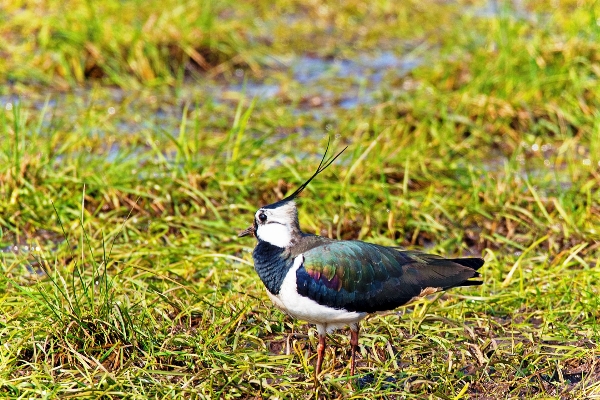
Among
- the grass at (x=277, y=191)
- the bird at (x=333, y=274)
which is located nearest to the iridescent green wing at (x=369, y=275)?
the bird at (x=333, y=274)

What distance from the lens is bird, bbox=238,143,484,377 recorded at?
4.12 meters

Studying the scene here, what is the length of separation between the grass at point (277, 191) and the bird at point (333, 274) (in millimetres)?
300

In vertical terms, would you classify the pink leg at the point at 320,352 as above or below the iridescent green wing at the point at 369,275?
below

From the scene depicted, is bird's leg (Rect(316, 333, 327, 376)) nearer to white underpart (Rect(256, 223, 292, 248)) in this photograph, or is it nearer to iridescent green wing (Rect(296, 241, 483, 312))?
iridescent green wing (Rect(296, 241, 483, 312))

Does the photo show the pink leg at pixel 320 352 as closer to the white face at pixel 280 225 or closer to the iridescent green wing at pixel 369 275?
the iridescent green wing at pixel 369 275

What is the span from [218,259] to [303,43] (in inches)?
170

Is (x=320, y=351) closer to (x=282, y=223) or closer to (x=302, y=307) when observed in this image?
(x=302, y=307)

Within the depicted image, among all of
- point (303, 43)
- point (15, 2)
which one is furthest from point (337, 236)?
point (15, 2)

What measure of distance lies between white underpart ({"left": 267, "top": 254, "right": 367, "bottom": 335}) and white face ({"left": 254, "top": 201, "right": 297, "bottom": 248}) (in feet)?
0.48

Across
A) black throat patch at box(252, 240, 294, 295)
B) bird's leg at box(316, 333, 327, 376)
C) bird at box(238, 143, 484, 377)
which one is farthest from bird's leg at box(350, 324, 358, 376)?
black throat patch at box(252, 240, 294, 295)

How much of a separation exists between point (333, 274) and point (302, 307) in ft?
0.64

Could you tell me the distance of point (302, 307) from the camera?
408 centimetres

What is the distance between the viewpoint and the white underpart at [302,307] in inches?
161

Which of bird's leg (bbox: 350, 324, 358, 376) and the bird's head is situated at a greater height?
the bird's head
